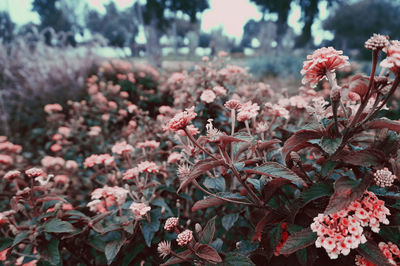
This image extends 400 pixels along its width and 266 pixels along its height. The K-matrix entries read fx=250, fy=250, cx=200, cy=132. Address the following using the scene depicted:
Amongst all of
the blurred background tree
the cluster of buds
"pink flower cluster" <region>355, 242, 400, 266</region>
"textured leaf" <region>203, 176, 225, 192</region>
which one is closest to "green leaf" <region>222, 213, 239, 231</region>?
"textured leaf" <region>203, 176, 225, 192</region>

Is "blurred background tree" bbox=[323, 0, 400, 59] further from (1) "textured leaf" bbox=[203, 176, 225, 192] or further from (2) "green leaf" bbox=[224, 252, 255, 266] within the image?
(2) "green leaf" bbox=[224, 252, 255, 266]

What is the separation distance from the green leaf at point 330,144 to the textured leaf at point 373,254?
13.2 inches

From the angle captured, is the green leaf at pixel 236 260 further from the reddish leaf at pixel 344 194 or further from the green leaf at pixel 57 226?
the green leaf at pixel 57 226

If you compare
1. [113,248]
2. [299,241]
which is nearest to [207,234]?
[299,241]

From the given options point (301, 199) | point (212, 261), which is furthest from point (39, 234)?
point (301, 199)

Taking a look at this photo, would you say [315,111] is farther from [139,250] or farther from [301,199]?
[139,250]

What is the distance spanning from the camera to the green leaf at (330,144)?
2.56 feet

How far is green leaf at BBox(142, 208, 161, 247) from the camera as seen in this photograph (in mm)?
1148

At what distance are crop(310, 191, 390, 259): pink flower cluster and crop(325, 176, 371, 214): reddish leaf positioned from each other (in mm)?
65

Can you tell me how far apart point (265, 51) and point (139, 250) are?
1309cm

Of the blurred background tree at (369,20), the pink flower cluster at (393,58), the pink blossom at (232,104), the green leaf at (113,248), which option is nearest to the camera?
the pink flower cluster at (393,58)

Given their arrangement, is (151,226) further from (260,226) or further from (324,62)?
(324,62)

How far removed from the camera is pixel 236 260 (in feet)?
3.02

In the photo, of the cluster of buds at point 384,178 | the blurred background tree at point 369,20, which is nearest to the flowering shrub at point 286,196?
the cluster of buds at point 384,178
